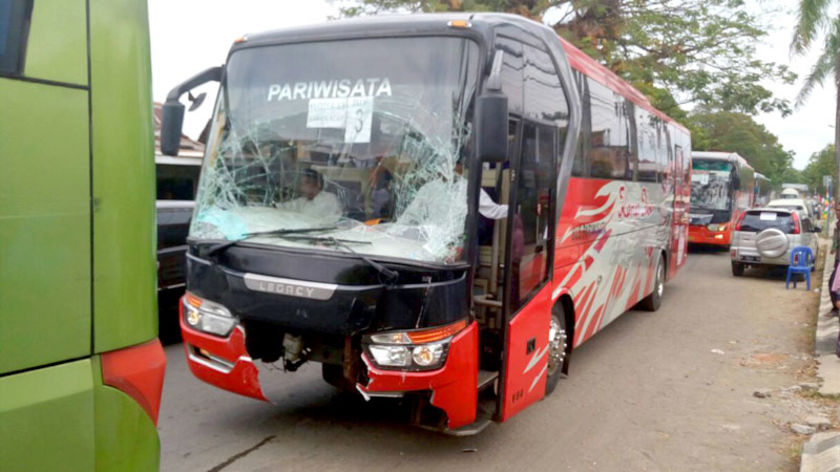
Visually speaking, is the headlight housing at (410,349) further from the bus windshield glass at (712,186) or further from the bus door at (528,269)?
the bus windshield glass at (712,186)

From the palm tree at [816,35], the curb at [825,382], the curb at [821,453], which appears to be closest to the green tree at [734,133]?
the palm tree at [816,35]

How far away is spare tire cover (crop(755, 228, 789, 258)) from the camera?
15.7m

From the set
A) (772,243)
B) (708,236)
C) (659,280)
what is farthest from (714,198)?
(659,280)

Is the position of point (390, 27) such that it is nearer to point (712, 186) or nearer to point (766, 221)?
point (766, 221)

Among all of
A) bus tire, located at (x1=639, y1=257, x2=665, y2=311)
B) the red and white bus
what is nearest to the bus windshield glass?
bus tire, located at (x1=639, y1=257, x2=665, y2=311)

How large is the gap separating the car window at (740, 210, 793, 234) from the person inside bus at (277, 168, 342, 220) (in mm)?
14207

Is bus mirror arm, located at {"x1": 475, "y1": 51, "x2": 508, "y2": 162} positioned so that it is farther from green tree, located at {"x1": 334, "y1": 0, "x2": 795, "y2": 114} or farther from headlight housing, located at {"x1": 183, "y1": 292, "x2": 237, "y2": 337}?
green tree, located at {"x1": 334, "y1": 0, "x2": 795, "y2": 114}

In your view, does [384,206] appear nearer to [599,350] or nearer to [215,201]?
[215,201]

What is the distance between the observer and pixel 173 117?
212 inches

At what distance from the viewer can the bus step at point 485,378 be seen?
4867 millimetres

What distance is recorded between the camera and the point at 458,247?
15.1 ft

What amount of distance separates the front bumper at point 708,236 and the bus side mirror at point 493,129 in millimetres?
19694

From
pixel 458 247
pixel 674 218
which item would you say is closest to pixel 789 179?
pixel 674 218

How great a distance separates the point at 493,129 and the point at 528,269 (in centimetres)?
157
